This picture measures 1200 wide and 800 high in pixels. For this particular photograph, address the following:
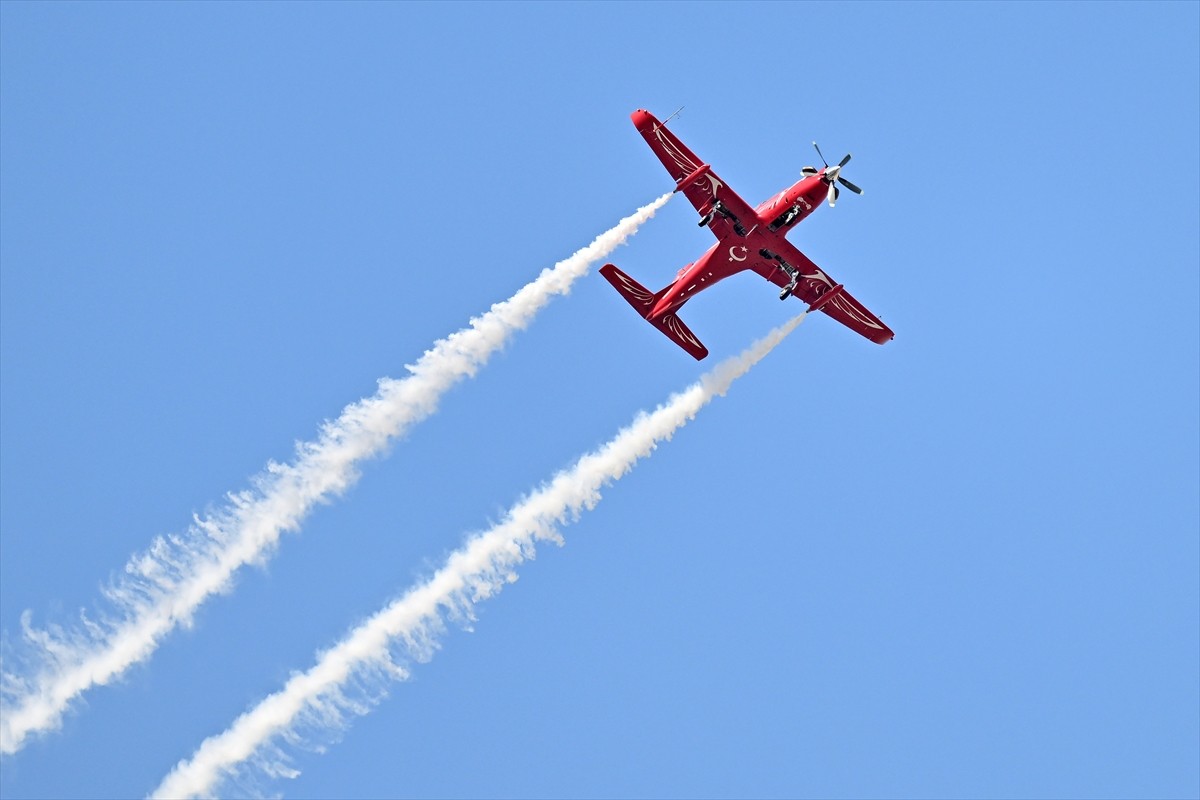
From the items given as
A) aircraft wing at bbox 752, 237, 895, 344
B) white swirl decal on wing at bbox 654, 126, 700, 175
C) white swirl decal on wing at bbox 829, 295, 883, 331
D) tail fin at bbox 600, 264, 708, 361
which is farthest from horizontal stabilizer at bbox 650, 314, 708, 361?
white swirl decal on wing at bbox 654, 126, 700, 175

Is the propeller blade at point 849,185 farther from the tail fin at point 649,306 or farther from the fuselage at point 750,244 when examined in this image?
the tail fin at point 649,306

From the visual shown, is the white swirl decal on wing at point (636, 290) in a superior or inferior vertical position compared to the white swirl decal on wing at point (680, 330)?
inferior

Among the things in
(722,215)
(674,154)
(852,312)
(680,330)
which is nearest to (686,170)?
(674,154)

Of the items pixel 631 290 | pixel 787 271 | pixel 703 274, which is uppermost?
pixel 787 271

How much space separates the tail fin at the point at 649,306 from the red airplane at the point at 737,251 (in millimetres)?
39

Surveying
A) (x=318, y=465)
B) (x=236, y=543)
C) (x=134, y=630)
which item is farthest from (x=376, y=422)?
(x=134, y=630)

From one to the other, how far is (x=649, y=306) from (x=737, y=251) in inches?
176

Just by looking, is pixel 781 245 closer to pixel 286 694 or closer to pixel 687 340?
pixel 687 340

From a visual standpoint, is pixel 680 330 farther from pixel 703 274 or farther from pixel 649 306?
pixel 703 274

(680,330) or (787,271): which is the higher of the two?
(787,271)

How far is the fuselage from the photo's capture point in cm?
6556

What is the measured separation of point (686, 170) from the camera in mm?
65938

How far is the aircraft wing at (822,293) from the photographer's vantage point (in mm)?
69688

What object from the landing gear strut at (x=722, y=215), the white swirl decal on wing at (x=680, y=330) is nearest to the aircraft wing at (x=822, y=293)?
the landing gear strut at (x=722, y=215)
